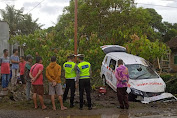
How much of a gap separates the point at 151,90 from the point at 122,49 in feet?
12.2

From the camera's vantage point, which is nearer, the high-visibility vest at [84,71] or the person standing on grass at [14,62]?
the high-visibility vest at [84,71]

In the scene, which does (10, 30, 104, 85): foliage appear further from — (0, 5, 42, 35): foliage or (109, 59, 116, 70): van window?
(0, 5, 42, 35): foliage

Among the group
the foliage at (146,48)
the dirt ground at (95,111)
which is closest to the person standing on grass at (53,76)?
the dirt ground at (95,111)

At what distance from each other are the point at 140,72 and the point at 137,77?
1.66 feet

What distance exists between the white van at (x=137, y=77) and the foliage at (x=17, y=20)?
59.7 feet

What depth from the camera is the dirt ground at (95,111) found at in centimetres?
691

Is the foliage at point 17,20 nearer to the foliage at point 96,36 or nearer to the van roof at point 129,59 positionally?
the foliage at point 96,36

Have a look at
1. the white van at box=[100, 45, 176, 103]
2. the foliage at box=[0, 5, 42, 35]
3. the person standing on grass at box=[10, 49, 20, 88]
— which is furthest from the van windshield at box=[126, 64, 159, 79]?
the foliage at box=[0, 5, 42, 35]

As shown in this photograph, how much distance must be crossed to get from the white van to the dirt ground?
353mm

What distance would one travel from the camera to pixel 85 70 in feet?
24.7

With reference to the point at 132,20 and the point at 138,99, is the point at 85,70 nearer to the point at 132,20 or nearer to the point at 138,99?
the point at 138,99

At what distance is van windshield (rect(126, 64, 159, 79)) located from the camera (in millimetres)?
9672

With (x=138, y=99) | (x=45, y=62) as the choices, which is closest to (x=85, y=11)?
(x=45, y=62)

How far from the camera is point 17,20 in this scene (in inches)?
1128
